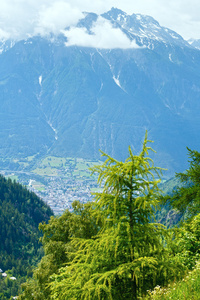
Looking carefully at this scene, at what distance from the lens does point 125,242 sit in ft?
40.3

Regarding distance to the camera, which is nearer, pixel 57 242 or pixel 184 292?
pixel 184 292

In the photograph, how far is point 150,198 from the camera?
40.2 ft

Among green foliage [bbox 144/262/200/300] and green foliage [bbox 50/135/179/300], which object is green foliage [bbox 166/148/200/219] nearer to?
green foliage [bbox 50/135/179/300]

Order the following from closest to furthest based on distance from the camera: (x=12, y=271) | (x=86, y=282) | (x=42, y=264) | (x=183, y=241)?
Answer: (x=86, y=282) → (x=183, y=241) → (x=42, y=264) → (x=12, y=271)

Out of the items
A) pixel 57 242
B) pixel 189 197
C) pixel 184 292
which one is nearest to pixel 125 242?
pixel 184 292

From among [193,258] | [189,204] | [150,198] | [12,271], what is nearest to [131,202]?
[150,198]

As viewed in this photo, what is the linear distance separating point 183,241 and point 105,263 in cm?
584

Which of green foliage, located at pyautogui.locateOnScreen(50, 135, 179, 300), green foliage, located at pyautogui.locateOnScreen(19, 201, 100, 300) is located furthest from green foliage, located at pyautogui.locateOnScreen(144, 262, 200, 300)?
green foliage, located at pyautogui.locateOnScreen(19, 201, 100, 300)

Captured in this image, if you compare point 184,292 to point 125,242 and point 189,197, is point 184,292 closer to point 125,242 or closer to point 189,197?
point 125,242

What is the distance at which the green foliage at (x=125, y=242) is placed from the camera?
11789 mm

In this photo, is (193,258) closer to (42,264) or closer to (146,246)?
(146,246)

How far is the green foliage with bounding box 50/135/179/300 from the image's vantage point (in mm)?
11789

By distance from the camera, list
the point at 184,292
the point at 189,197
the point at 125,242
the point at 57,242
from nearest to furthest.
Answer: the point at 184,292 → the point at 125,242 → the point at 189,197 → the point at 57,242

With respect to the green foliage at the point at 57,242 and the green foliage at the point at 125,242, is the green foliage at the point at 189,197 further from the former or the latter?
the green foliage at the point at 57,242
